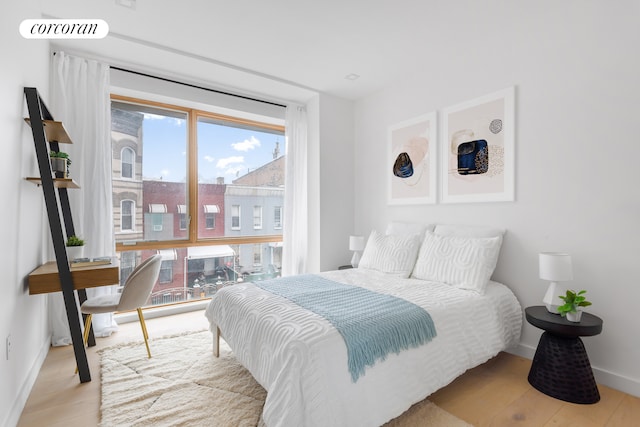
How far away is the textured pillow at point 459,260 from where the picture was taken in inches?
95.4

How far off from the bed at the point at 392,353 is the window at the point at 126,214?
1.80 m

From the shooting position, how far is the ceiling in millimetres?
2365

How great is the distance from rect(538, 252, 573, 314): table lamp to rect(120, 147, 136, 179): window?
4016 mm

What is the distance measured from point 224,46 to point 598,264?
3.54m

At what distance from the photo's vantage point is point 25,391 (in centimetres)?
193

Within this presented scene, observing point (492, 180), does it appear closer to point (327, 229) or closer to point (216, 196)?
point (327, 229)

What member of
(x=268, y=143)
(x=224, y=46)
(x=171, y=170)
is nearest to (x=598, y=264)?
(x=224, y=46)

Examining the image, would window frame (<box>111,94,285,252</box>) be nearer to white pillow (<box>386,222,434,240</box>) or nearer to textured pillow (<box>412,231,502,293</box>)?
white pillow (<box>386,222,434,240</box>)

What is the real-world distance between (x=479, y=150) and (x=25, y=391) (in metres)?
3.84

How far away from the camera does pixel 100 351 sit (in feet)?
8.57

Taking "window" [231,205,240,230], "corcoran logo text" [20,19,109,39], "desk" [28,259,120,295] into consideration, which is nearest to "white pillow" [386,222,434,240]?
"window" [231,205,240,230]

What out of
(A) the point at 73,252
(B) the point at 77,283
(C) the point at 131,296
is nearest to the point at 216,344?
(C) the point at 131,296

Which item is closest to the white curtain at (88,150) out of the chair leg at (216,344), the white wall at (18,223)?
the white wall at (18,223)

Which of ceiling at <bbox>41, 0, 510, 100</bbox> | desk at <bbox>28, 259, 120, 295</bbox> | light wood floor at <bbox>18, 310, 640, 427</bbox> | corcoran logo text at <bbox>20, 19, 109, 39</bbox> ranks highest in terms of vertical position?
ceiling at <bbox>41, 0, 510, 100</bbox>
